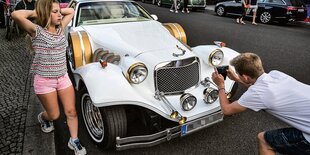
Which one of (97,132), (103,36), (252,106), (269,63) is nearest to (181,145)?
(97,132)

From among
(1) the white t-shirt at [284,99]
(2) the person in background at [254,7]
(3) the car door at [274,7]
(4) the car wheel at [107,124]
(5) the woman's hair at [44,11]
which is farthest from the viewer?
(2) the person in background at [254,7]

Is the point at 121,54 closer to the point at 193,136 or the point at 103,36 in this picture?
the point at 103,36

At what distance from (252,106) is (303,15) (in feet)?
39.8

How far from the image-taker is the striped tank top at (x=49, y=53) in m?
2.53

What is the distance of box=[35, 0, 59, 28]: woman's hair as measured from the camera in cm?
245

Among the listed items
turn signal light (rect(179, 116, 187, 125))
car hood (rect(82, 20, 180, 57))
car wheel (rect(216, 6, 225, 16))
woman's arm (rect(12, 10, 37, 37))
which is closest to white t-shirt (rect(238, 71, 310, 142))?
turn signal light (rect(179, 116, 187, 125))

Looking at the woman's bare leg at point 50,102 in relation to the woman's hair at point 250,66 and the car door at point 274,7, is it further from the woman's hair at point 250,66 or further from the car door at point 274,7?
the car door at point 274,7

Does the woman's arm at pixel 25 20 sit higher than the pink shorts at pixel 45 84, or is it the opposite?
the woman's arm at pixel 25 20

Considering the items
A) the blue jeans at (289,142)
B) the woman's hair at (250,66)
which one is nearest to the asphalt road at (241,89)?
the blue jeans at (289,142)

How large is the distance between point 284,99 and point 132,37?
2.52 m

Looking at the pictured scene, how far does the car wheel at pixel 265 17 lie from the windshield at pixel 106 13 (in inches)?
384

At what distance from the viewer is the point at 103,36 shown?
416 cm

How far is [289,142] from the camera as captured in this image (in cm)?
229

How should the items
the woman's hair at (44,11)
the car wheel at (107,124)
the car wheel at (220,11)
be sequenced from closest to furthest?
the woman's hair at (44,11) → the car wheel at (107,124) → the car wheel at (220,11)
